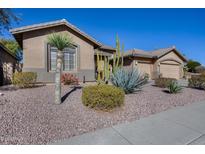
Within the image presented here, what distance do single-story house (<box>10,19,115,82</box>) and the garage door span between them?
1116cm

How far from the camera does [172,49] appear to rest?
2167 centimetres

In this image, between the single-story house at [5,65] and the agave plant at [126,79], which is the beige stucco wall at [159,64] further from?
the single-story house at [5,65]

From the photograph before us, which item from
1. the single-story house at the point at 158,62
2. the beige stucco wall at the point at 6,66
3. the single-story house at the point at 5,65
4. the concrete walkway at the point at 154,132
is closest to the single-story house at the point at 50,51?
the single-story house at the point at 5,65

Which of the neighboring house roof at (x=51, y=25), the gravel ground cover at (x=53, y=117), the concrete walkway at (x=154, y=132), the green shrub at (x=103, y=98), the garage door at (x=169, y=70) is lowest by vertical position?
the concrete walkway at (x=154, y=132)

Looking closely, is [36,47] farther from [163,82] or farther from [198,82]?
[198,82]

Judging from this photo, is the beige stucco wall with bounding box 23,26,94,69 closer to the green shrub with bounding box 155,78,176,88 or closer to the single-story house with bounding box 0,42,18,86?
the single-story house with bounding box 0,42,18,86

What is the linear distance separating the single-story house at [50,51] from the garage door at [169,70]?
439 inches

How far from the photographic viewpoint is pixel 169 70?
2161 cm

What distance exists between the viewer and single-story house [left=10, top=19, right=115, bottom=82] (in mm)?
11250

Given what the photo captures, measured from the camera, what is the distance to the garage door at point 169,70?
67.5 feet

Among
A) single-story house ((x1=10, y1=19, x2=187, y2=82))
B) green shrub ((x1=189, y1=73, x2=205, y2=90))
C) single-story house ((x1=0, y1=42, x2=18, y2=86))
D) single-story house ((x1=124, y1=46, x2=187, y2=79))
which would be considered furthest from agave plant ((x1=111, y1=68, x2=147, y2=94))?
single-story house ((x1=124, y1=46, x2=187, y2=79))

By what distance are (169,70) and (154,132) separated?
19.2 m

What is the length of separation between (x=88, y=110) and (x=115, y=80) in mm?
2927
